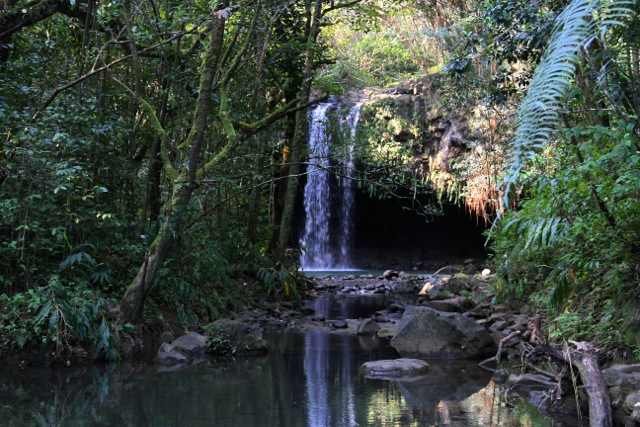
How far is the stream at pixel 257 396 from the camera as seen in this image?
5.60 m

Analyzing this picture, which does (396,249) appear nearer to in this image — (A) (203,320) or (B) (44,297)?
(A) (203,320)

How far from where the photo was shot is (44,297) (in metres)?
7.50

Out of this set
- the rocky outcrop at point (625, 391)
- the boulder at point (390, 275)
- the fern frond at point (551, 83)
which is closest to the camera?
the fern frond at point (551, 83)

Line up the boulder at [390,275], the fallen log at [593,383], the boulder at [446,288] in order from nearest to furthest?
the fallen log at [593,383] < the boulder at [446,288] < the boulder at [390,275]

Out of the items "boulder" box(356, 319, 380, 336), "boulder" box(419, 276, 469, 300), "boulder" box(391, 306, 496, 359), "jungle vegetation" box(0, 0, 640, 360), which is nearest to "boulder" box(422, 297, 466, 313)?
"jungle vegetation" box(0, 0, 640, 360)

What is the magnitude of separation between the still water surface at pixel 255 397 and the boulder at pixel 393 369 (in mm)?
149

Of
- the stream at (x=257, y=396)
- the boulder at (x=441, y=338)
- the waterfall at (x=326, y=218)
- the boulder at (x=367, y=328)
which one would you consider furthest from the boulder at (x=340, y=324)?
the waterfall at (x=326, y=218)

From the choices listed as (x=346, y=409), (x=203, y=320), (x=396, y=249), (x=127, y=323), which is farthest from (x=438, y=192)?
(x=346, y=409)

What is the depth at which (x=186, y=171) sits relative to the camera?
27.5ft

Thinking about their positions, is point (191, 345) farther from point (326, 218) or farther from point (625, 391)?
point (326, 218)

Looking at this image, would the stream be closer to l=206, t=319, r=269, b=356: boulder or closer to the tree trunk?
l=206, t=319, r=269, b=356: boulder

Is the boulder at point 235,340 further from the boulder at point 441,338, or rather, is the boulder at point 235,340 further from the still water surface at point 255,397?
the boulder at point 441,338

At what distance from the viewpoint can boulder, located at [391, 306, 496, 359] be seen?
855 cm

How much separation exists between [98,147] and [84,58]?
1.35 m
